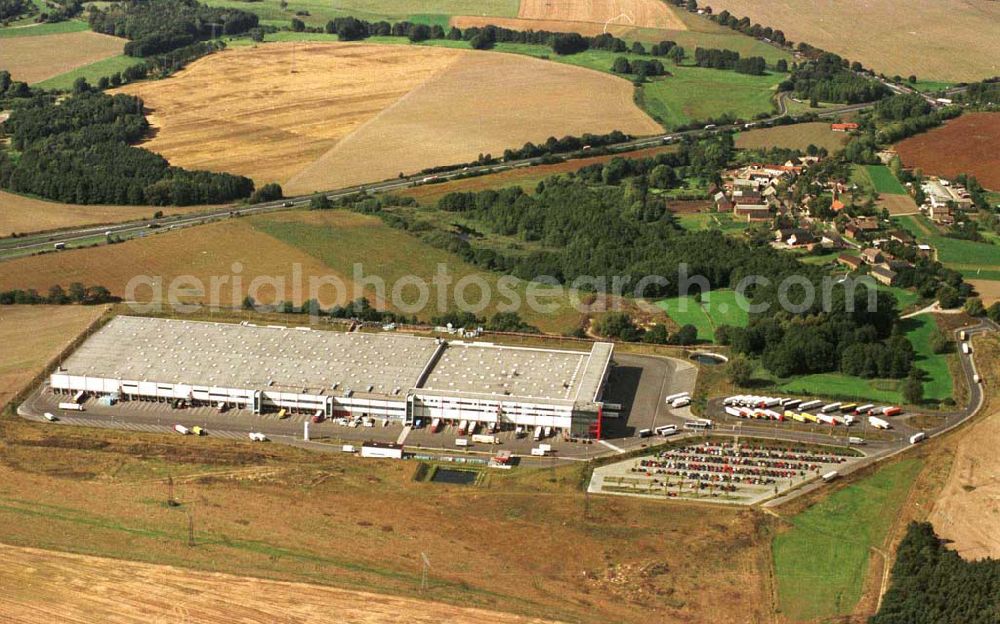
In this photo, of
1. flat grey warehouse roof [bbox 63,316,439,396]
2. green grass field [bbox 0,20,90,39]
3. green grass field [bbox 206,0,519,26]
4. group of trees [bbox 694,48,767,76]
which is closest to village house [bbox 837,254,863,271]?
flat grey warehouse roof [bbox 63,316,439,396]

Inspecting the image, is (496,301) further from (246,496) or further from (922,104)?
(922,104)

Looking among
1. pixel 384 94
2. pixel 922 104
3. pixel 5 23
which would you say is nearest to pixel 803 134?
pixel 922 104

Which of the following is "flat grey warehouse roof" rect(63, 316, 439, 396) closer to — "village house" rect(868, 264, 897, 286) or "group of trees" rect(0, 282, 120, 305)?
"group of trees" rect(0, 282, 120, 305)

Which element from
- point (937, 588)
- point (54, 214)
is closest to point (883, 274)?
point (937, 588)

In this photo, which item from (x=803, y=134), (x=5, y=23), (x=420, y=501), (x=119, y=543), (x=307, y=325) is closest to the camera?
(x=119, y=543)

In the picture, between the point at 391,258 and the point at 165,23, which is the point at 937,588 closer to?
the point at 391,258
